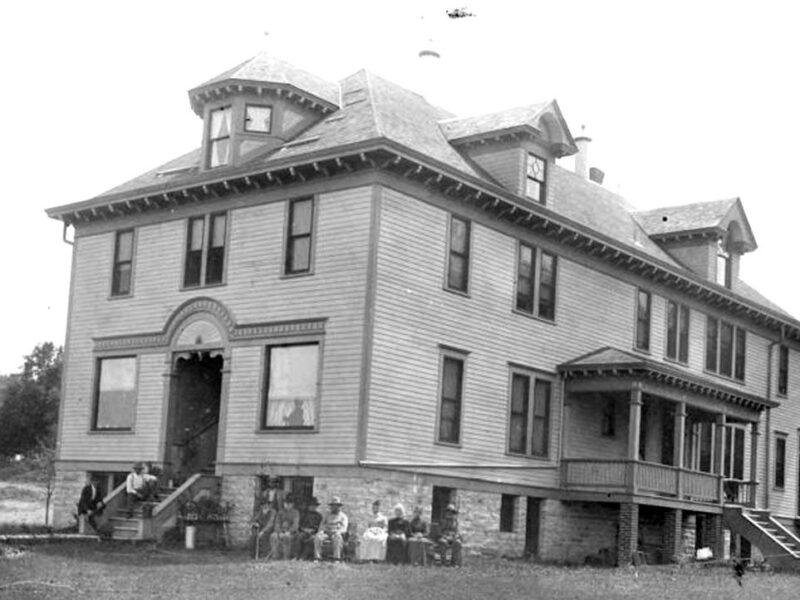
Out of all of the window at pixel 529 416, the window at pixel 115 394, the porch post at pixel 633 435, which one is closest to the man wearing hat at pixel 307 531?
the window at pixel 529 416

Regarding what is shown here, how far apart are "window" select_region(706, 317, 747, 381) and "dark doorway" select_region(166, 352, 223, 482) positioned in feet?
52.3

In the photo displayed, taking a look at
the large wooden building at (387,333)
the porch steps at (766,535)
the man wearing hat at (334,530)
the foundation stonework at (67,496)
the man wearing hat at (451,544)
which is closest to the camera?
the man wearing hat at (334,530)

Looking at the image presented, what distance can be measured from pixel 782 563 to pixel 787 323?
12429 millimetres

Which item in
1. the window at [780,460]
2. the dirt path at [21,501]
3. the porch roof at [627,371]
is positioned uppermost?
the porch roof at [627,371]

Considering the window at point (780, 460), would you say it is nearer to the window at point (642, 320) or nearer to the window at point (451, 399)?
the window at point (642, 320)

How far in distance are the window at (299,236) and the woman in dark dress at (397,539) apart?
19.9ft

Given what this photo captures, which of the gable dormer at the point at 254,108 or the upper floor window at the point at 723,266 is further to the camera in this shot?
the upper floor window at the point at 723,266

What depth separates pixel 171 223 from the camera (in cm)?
3081

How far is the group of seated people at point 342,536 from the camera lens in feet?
80.9

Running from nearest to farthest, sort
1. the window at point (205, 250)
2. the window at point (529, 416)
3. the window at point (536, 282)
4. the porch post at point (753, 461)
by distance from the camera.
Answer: the window at point (205, 250) → the window at point (529, 416) → the window at point (536, 282) → the porch post at point (753, 461)

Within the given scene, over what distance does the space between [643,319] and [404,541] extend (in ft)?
44.4

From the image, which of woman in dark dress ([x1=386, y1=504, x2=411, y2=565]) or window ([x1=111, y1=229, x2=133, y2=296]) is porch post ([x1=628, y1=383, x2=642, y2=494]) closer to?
woman in dark dress ([x1=386, y1=504, x2=411, y2=565])

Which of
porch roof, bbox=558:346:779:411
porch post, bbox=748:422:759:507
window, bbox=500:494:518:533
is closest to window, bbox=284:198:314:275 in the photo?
window, bbox=500:494:518:533

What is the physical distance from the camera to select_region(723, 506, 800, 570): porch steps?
3150 centimetres
